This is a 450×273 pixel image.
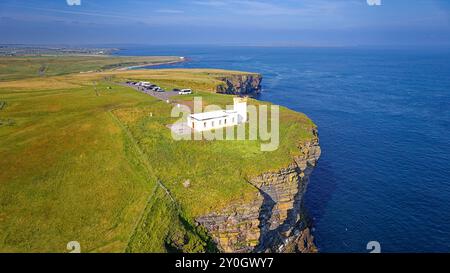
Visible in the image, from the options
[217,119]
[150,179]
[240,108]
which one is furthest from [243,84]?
[150,179]

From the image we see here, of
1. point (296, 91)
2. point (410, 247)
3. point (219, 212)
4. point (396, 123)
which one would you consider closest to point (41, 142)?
point (219, 212)

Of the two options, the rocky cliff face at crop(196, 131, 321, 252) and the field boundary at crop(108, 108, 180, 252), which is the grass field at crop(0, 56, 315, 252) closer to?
the field boundary at crop(108, 108, 180, 252)

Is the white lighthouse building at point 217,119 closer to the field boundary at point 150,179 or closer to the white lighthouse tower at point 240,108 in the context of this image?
the white lighthouse tower at point 240,108

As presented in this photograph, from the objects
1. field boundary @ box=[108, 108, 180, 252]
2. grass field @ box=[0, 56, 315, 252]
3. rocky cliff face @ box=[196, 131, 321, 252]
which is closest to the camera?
grass field @ box=[0, 56, 315, 252]

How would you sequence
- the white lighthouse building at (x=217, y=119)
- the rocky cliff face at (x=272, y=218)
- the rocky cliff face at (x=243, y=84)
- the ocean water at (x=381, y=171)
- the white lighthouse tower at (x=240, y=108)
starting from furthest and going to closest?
1. the rocky cliff face at (x=243, y=84)
2. the white lighthouse tower at (x=240, y=108)
3. the white lighthouse building at (x=217, y=119)
4. the ocean water at (x=381, y=171)
5. the rocky cliff face at (x=272, y=218)

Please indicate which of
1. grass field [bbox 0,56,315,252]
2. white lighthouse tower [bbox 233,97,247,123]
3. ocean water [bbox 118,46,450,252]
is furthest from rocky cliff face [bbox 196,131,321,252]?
white lighthouse tower [bbox 233,97,247,123]

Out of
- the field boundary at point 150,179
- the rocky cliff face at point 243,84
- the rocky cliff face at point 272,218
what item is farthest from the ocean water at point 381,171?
the field boundary at point 150,179

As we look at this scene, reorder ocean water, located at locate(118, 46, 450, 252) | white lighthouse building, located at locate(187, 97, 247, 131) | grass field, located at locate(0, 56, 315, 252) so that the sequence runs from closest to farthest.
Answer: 1. grass field, located at locate(0, 56, 315, 252)
2. ocean water, located at locate(118, 46, 450, 252)
3. white lighthouse building, located at locate(187, 97, 247, 131)
